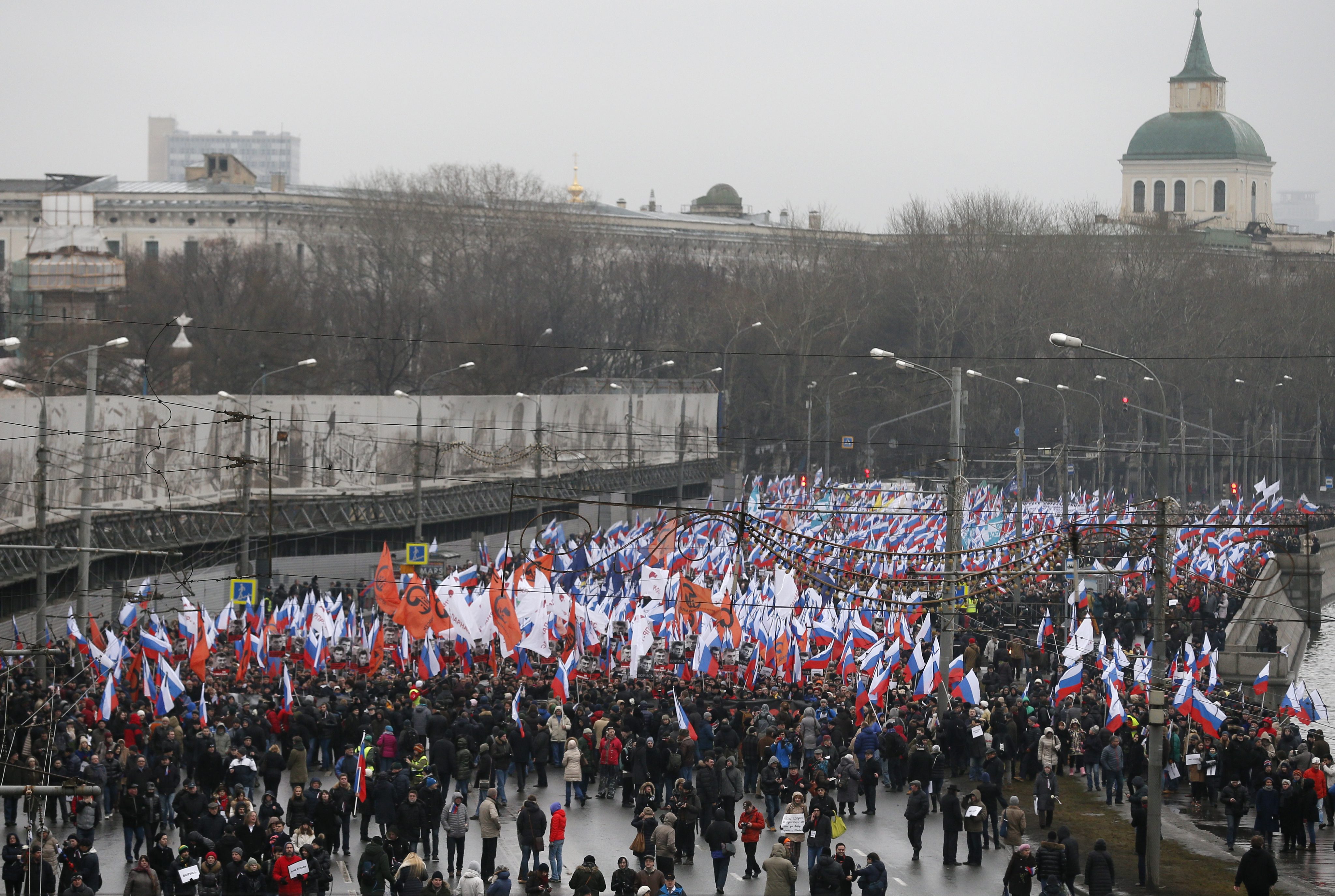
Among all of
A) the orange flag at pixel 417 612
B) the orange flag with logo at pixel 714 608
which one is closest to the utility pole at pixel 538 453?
the orange flag with logo at pixel 714 608

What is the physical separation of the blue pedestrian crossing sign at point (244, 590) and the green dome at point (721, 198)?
125782mm

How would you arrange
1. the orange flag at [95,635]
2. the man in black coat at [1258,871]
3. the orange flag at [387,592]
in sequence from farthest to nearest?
the orange flag at [387,592]
the orange flag at [95,635]
the man in black coat at [1258,871]

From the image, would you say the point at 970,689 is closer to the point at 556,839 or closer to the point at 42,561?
the point at 556,839

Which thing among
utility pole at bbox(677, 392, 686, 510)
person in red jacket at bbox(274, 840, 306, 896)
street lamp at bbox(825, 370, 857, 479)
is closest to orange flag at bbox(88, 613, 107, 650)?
person in red jacket at bbox(274, 840, 306, 896)

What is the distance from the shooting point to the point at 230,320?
249 ft

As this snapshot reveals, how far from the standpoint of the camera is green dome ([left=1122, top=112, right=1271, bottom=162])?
497 feet

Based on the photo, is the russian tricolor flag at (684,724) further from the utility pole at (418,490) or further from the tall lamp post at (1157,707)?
the utility pole at (418,490)

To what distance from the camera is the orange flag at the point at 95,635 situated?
25.7 metres

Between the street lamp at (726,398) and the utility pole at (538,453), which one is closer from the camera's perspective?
the utility pole at (538,453)

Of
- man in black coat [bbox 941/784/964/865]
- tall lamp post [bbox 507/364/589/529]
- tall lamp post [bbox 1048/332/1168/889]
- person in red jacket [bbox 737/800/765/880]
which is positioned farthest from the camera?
tall lamp post [bbox 507/364/589/529]

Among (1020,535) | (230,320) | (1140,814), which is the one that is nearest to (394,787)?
(1140,814)

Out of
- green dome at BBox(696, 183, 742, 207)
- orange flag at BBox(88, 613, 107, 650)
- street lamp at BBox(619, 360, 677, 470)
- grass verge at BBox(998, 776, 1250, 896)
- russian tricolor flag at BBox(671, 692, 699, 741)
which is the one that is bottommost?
grass verge at BBox(998, 776, 1250, 896)

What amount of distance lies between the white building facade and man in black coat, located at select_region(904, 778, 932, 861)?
134 m

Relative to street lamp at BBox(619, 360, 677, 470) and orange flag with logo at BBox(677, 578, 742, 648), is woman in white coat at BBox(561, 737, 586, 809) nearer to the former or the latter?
orange flag with logo at BBox(677, 578, 742, 648)
